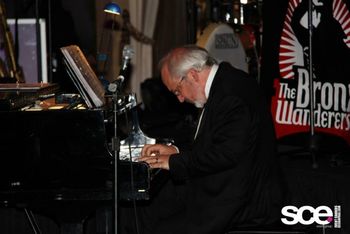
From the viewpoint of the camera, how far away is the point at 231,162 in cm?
376

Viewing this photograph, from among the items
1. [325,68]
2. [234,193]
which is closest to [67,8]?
[325,68]

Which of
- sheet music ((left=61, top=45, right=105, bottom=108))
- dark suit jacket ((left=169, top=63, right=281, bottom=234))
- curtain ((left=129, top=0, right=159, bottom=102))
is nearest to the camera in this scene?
dark suit jacket ((left=169, top=63, right=281, bottom=234))

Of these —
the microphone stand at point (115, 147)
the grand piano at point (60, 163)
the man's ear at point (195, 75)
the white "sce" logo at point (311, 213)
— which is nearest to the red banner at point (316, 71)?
the white "sce" logo at point (311, 213)

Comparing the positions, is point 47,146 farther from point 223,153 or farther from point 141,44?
point 141,44

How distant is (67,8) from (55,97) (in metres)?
3.76

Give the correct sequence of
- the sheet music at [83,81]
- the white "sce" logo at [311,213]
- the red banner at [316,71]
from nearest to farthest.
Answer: the sheet music at [83,81] → the white "sce" logo at [311,213] → the red banner at [316,71]

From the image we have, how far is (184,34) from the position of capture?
918 cm

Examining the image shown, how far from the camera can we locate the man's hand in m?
3.92

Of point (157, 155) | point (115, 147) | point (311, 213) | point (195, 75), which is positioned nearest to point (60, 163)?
point (115, 147)

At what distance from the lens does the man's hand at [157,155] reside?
3922 mm

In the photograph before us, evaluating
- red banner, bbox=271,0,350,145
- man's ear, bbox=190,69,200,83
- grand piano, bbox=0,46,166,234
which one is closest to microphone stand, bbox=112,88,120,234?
grand piano, bbox=0,46,166,234

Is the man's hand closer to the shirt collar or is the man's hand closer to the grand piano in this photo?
the grand piano

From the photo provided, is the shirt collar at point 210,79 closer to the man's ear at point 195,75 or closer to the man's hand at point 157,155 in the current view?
the man's ear at point 195,75

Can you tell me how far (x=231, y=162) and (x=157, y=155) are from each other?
43 cm
